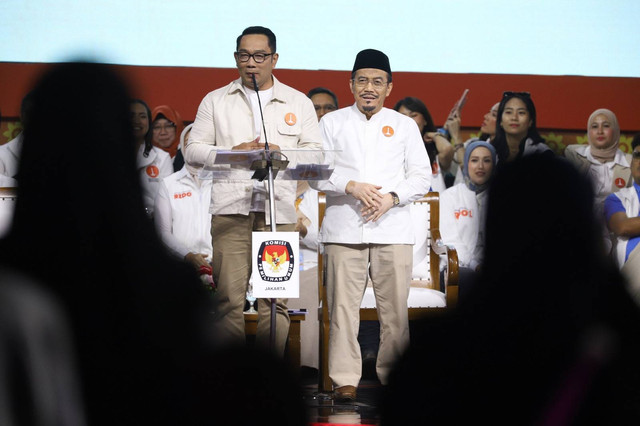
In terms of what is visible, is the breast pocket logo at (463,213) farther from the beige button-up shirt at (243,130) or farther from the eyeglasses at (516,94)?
the beige button-up shirt at (243,130)

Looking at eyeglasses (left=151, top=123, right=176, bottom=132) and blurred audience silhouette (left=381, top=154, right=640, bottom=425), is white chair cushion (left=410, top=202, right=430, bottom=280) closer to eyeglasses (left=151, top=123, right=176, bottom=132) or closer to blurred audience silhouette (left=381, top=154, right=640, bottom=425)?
eyeglasses (left=151, top=123, right=176, bottom=132)

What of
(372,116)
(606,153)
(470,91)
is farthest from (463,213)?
(372,116)

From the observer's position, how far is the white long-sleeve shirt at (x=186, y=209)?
4832 mm

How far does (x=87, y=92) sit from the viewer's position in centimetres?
100

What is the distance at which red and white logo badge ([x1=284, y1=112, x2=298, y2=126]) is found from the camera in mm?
3484

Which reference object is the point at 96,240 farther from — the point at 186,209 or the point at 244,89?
the point at 186,209

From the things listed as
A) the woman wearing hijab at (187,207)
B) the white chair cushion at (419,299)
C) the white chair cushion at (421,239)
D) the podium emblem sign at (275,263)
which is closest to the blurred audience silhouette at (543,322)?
the podium emblem sign at (275,263)

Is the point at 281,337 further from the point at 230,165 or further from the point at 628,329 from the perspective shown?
the point at 628,329

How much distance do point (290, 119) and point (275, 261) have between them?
0.86 meters

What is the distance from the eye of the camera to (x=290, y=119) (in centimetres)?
349

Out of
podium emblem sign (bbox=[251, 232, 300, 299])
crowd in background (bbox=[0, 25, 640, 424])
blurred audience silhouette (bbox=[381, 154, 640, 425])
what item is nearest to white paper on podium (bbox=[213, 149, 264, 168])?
podium emblem sign (bbox=[251, 232, 300, 299])

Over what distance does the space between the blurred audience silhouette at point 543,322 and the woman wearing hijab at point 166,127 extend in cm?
431

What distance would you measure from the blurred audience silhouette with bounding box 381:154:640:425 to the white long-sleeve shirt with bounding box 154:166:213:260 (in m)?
3.74

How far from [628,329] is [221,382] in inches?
21.8
